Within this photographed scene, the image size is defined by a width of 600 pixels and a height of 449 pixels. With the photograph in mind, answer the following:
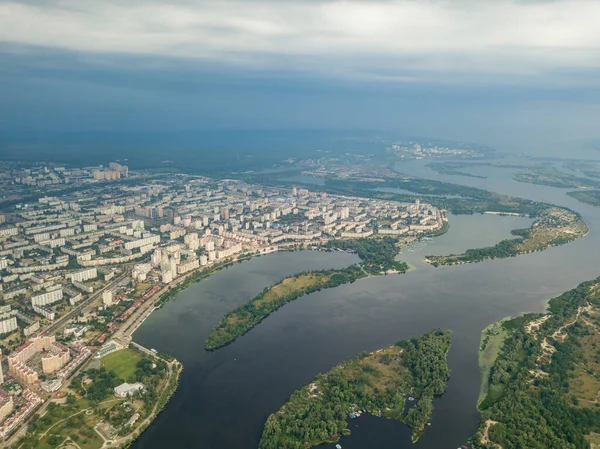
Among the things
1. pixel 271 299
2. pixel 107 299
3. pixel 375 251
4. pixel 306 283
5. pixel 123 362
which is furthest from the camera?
pixel 375 251

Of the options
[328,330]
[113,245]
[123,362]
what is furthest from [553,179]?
[123,362]

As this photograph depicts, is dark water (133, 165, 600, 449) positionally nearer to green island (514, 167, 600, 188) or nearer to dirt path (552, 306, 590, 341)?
dirt path (552, 306, 590, 341)

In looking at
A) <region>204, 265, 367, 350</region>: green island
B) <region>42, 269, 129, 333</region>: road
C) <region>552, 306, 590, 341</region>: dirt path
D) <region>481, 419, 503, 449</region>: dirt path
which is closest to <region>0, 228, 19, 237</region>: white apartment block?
<region>42, 269, 129, 333</region>: road

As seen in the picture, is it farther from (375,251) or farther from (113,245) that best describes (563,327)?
(113,245)

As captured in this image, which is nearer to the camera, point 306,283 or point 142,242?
point 306,283

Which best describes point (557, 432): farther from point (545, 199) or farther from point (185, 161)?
point (185, 161)

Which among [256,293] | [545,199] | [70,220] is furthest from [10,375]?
[545,199]
